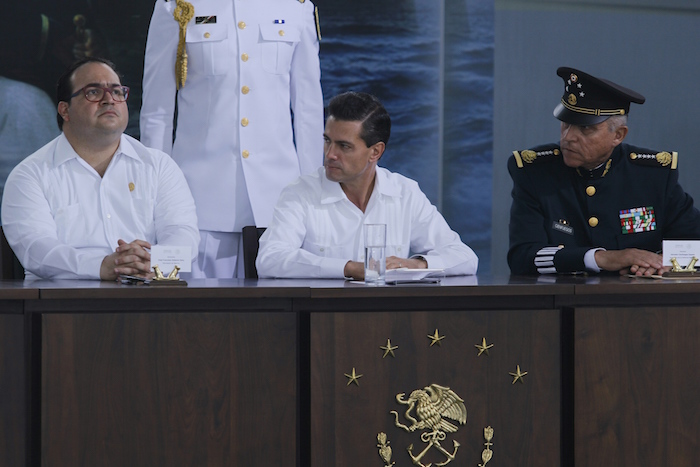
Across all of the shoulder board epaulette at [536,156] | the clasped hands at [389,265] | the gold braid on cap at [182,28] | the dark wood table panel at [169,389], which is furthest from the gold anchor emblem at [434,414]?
the gold braid on cap at [182,28]

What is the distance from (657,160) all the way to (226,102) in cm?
148

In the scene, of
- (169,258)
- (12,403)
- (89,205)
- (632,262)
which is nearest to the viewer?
(12,403)

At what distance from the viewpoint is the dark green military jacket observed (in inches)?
116

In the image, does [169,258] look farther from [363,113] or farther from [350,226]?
[363,113]

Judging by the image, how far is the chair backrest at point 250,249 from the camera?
116 inches

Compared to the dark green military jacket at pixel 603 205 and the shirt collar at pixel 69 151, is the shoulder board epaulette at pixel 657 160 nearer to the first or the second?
the dark green military jacket at pixel 603 205

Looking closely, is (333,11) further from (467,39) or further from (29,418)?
(29,418)

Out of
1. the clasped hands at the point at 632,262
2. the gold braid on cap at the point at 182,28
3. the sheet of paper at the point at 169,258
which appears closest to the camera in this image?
the sheet of paper at the point at 169,258

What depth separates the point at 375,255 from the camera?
2270 mm

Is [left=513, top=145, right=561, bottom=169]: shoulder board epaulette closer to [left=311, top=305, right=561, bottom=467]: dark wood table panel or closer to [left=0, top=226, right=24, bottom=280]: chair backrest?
[left=311, top=305, right=561, bottom=467]: dark wood table panel

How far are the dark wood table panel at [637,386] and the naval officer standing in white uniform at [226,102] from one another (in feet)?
4.55

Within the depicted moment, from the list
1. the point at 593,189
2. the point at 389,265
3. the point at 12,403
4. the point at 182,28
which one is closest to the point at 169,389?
the point at 12,403

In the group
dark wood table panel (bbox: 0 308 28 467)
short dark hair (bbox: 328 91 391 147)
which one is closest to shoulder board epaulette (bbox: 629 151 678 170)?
short dark hair (bbox: 328 91 391 147)

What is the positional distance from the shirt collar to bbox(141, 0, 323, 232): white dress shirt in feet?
0.67
